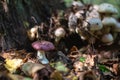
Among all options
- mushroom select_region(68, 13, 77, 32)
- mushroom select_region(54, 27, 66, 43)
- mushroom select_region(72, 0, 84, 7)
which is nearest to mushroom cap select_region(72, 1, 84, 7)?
mushroom select_region(72, 0, 84, 7)

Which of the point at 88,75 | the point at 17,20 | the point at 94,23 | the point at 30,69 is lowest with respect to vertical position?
the point at 88,75

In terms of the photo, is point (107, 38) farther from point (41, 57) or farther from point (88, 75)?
point (88, 75)

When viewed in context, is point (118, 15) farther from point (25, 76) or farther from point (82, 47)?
point (25, 76)

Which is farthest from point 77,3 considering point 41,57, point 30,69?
point 30,69

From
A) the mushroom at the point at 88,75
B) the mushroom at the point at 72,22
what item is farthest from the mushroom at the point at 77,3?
the mushroom at the point at 88,75

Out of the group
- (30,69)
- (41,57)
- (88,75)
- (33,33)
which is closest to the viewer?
(30,69)

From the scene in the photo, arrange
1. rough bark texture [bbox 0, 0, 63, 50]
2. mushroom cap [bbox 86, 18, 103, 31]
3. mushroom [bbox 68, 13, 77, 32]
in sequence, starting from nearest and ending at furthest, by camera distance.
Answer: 1. rough bark texture [bbox 0, 0, 63, 50]
2. mushroom cap [bbox 86, 18, 103, 31]
3. mushroom [bbox 68, 13, 77, 32]

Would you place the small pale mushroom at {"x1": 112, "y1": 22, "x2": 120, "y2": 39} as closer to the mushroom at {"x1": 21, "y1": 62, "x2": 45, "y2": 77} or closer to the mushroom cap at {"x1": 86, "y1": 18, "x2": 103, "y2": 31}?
the mushroom cap at {"x1": 86, "y1": 18, "x2": 103, "y2": 31}
